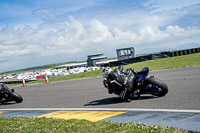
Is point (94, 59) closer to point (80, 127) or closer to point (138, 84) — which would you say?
point (138, 84)

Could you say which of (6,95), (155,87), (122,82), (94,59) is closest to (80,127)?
(122,82)

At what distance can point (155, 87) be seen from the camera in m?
8.49

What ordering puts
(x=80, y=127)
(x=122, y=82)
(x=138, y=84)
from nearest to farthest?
(x=80, y=127) → (x=122, y=82) → (x=138, y=84)

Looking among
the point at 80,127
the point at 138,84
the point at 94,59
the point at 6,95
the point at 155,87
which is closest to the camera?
the point at 80,127

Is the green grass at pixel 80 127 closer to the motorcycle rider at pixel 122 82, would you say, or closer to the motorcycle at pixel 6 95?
the motorcycle rider at pixel 122 82

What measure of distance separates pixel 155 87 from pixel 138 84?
0.55 meters

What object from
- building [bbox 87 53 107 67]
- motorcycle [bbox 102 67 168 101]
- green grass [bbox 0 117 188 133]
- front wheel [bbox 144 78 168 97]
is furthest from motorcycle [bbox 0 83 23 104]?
building [bbox 87 53 107 67]

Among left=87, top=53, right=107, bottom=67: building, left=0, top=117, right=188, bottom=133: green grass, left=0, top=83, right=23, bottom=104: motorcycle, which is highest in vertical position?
left=87, top=53, right=107, bottom=67: building

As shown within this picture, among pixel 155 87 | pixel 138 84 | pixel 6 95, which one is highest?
pixel 138 84

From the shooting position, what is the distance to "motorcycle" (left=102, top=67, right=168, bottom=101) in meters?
8.50

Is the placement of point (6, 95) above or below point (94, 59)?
below

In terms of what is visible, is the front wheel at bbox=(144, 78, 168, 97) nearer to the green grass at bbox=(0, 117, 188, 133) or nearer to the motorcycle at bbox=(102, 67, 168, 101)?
the motorcycle at bbox=(102, 67, 168, 101)

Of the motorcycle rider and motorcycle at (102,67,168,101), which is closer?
motorcycle at (102,67,168,101)

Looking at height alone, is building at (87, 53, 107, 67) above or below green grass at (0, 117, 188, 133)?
above
